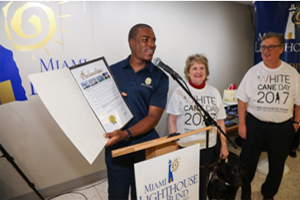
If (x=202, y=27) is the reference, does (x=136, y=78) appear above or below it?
below

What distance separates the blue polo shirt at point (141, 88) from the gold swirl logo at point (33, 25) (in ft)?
3.33

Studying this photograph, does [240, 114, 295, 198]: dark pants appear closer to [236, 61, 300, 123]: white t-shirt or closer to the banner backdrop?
[236, 61, 300, 123]: white t-shirt

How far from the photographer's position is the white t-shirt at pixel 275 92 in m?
1.65

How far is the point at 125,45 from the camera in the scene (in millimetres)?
2338

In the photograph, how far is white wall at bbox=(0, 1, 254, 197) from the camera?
1.88 meters

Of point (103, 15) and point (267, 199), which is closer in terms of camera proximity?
point (267, 199)

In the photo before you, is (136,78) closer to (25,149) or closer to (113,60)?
(113,60)

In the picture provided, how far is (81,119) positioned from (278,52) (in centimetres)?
169

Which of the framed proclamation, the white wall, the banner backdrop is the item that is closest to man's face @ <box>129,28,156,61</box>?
the framed proclamation

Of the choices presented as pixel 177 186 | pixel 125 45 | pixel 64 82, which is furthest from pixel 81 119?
pixel 125 45

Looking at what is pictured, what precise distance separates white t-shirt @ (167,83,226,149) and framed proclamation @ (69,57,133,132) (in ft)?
1.80

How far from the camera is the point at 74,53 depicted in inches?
80.7

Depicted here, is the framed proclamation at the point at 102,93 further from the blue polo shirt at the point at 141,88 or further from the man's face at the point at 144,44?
the man's face at the point at 144,44

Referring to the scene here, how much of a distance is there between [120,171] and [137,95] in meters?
0.53
